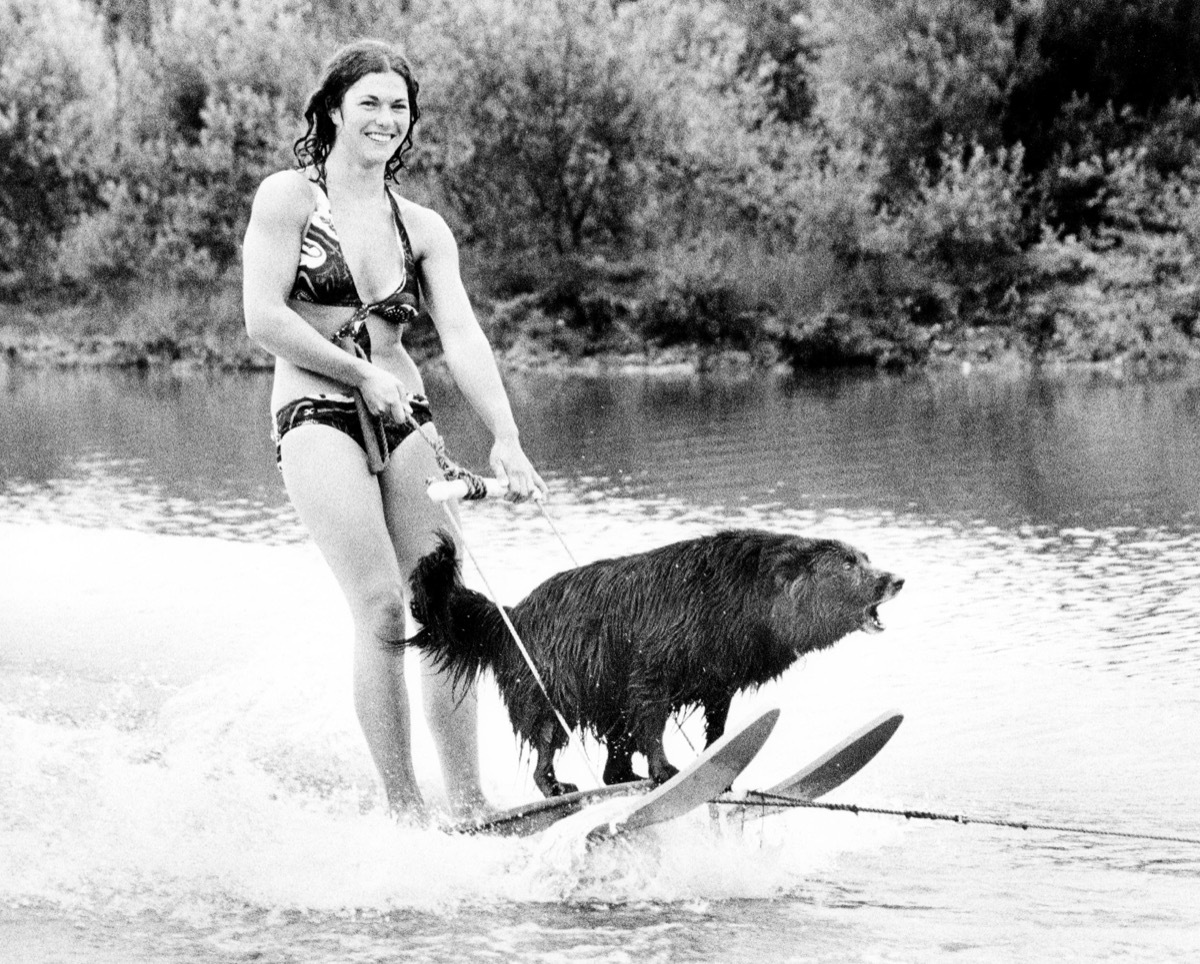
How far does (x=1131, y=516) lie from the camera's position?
35.2 ft

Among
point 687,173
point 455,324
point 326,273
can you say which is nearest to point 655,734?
point 455,324

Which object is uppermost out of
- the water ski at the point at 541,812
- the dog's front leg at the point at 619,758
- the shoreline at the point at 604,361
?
the dog's front leg at the point at 619,758

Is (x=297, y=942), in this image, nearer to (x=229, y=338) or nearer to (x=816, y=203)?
(x=816, y=203)

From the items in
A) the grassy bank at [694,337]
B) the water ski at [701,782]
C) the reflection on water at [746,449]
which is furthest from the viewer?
the grassy bank at [694,337]

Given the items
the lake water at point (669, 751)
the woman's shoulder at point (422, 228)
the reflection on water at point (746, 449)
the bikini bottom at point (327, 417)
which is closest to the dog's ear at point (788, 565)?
the lake water at point (669, 751)

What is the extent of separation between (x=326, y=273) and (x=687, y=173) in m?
27.2

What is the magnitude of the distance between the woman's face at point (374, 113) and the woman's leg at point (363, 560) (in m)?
0.77

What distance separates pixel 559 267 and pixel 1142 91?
10.2 meters

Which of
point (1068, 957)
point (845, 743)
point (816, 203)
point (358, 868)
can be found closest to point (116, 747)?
point (358, 868)

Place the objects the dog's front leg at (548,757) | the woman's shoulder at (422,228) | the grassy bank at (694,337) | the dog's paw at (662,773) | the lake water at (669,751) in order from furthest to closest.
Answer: the grassy bank at (694,337) < the woman's shoulder at (422,228) < the dog's front leg at (548,757) < the dog's paw at (662,773) < the lake water at (669,751)

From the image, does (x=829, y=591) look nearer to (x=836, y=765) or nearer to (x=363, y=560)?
(x=836, y=765)

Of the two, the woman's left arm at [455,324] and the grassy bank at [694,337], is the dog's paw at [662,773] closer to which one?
the woman's left arm at [455,324]

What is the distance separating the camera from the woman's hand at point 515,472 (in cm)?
470

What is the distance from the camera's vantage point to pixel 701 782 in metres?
4.24
